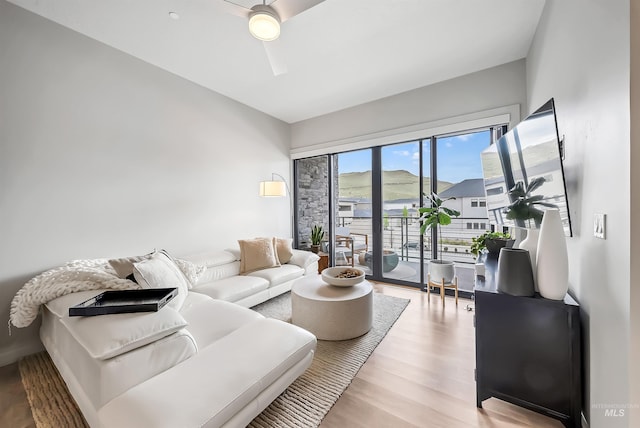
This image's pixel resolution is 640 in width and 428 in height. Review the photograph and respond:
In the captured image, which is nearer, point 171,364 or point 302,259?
point 171,364

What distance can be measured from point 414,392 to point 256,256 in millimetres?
2340

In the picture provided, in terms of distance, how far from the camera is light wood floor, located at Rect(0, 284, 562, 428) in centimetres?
144

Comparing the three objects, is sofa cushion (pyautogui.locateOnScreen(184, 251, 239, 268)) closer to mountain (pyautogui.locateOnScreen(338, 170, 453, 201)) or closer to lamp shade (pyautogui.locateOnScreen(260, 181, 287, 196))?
lamp shade (pyautogui.locateOnScreen(260, 181, 287, 196))

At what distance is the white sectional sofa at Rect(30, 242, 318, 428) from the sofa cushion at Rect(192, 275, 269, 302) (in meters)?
0.67

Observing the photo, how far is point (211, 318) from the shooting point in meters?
1.92

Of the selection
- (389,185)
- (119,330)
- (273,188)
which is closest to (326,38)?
Result: (273,188)

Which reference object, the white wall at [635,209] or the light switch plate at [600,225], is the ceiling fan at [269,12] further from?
the light switch plate at [600,225]

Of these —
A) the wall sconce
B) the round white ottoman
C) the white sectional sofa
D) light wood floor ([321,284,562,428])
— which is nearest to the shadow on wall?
the white sectional sofa

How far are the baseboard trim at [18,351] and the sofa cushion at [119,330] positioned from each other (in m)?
1.24

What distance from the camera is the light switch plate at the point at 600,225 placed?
1.16 m

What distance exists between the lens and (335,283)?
252cm

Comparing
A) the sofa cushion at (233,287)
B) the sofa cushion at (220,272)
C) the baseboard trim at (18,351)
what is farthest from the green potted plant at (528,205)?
the baseboard trim at (18,351)

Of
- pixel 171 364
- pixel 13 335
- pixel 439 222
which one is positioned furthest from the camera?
pixel 439 222

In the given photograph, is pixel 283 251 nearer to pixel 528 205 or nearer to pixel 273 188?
pixel 273 188
